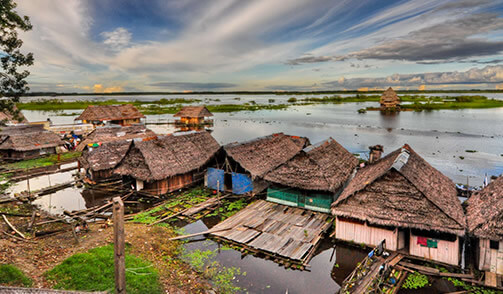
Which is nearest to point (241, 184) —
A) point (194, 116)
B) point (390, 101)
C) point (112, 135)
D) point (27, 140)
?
point (112, 135)

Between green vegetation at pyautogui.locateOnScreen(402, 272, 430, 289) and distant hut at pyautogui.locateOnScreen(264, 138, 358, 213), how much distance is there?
5120 mm

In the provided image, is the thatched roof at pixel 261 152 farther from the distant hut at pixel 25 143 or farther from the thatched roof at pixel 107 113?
the thatched roof at pixel 107 113

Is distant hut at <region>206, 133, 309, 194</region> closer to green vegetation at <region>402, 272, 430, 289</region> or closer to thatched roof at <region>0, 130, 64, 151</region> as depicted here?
green vegetation at <region>402, 272, 430, 289</region>

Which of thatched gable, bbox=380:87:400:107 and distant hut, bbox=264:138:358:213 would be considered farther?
thatched gable, bbox=380:87:400:107

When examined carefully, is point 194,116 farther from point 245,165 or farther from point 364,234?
point 364,234

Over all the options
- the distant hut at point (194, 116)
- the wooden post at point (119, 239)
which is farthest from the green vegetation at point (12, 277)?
the distant hut at point (194, 116)

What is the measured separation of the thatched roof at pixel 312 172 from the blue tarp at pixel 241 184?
2.07 meters

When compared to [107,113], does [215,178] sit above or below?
below

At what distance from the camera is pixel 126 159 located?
59.1 feet

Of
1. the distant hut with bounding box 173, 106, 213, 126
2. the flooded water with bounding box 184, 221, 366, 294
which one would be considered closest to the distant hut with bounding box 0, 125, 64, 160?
the flooded water with bounding box 184, 221, 366, 294

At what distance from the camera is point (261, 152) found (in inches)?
742

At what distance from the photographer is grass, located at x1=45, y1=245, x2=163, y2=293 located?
812 cm

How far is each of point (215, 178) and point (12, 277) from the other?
11.9m

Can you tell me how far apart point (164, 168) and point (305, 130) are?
33.1 m
